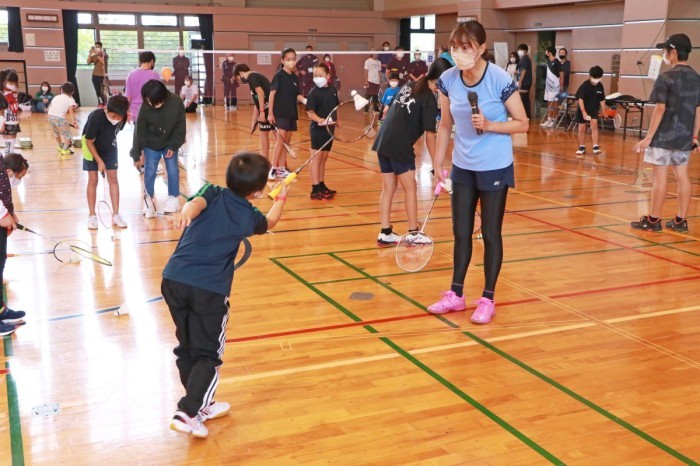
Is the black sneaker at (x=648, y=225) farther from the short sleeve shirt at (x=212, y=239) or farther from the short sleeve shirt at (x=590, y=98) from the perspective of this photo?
A: the short sleeve shirt at (x=590, y=98)

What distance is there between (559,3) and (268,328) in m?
17.6

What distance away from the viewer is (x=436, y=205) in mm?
9391

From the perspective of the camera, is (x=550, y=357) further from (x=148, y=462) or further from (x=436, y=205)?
(x=436, y=205)

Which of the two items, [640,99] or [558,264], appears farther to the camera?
[640,99]

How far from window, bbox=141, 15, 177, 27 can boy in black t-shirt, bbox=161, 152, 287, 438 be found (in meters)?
25.4

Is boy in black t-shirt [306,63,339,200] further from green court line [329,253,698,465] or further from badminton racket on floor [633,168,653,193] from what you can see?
badminton racket on floor [633,168,653,193]

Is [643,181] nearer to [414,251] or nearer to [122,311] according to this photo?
[414,251]

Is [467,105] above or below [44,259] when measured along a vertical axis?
above

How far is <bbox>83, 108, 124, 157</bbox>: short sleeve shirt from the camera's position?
748cm

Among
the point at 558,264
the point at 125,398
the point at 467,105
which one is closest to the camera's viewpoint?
the point at 125,398

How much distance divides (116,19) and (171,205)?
20394 mm

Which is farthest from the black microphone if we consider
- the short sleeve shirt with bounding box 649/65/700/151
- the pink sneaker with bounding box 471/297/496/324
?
the short sleeve shirt with bounding box 649/65/700/151

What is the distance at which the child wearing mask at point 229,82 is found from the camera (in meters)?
23.2

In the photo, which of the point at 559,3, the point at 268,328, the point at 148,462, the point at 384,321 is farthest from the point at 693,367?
the point at 559,3
